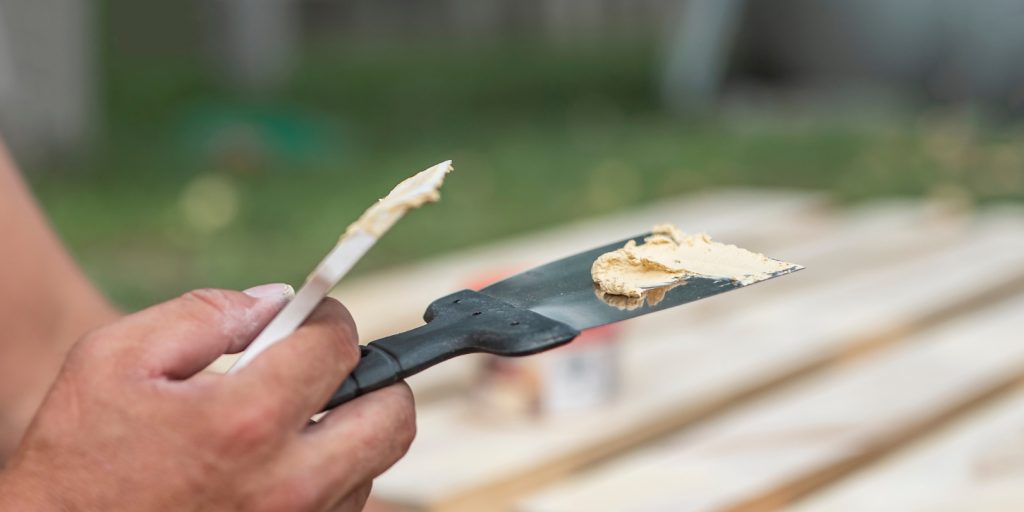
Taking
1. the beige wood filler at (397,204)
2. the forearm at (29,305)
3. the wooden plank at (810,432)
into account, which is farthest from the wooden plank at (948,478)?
the forearm at (29,305)

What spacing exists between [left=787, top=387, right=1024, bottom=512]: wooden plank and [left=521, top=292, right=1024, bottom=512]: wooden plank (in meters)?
0.03

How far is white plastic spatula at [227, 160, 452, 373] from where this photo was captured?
628 millimetres

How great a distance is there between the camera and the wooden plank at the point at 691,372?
3.70 feet

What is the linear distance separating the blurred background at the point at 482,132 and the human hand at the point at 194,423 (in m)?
2.22

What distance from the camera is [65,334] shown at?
3.89 ft

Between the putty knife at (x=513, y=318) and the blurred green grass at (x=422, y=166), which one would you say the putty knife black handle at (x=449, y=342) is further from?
the blurred green grass at (x=422, y=166)

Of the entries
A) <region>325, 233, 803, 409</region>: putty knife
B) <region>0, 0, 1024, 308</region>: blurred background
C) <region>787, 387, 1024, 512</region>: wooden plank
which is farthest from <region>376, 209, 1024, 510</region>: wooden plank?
<region>0, 0, 1024, 308</region>: blurred background

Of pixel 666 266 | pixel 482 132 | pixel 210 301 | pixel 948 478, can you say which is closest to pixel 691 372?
pixel 948 478

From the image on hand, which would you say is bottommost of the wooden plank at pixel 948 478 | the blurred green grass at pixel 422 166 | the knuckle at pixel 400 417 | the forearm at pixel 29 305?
the blurred green grass at pixel 422 166

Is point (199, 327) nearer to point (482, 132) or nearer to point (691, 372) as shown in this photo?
point (691, 372)

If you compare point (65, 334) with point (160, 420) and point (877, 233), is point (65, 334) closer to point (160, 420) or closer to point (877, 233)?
point (160, 420)

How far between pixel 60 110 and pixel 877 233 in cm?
329

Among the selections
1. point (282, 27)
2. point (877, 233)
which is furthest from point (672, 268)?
point (282, 27)

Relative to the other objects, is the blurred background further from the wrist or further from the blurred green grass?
the wrist
